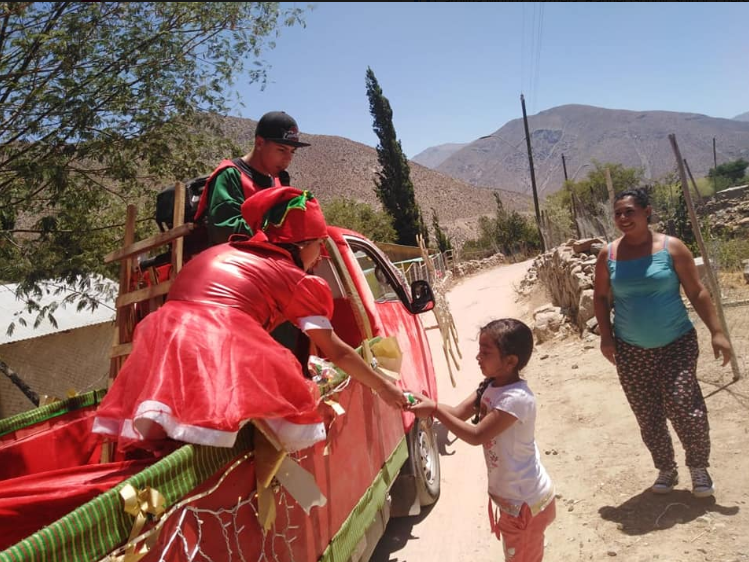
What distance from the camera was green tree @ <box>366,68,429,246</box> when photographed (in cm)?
4006

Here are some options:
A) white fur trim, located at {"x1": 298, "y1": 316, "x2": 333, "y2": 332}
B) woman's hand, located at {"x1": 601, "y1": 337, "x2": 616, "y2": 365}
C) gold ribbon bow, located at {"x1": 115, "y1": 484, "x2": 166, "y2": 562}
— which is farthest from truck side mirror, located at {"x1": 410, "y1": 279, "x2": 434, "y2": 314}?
gold ribbon bow, located at {"x1": 115, "y1": 484, "x2": 166, "y2": 562}

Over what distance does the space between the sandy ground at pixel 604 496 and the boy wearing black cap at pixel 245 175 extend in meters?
2.31

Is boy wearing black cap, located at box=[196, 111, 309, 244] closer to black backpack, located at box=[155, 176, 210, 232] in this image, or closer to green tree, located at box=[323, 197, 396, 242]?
black backpack, located at box=[155, 176, 210, 232]

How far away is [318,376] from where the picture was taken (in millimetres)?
2514

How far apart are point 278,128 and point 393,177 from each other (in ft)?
124

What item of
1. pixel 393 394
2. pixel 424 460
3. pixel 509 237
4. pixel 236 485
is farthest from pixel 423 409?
pixel 509 237

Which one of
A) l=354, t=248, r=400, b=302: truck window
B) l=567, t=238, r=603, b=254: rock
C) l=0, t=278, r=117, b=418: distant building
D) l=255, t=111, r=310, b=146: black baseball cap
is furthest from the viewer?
l=567, t=238, r=603, b=254: rock

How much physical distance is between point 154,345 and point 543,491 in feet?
5.11

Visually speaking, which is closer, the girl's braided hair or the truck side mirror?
the girl's braided hair

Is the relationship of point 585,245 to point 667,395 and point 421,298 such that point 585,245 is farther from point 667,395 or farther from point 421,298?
point 667,395

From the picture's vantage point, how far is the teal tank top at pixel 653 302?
3.39 metres

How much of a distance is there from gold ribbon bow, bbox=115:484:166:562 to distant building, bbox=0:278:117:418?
7584mm

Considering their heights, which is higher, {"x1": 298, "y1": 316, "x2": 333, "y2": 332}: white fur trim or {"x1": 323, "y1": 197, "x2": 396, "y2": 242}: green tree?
{"x1": 323, "y1": 197, "x2": 396, "y2": 242}: green tree

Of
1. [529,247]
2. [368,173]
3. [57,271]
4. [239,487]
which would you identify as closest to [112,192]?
[57,271]
